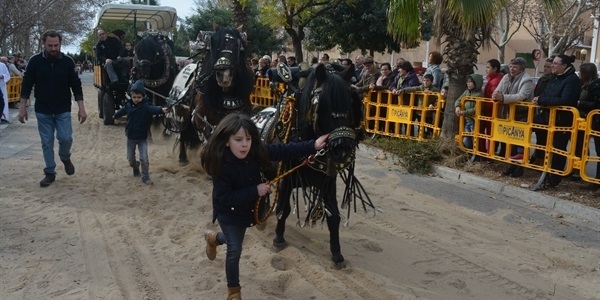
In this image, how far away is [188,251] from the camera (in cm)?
496

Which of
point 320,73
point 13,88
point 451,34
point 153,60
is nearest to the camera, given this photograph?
point 320,73

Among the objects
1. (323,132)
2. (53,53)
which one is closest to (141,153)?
(53,53)

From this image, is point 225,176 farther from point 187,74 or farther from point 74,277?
point 187,74

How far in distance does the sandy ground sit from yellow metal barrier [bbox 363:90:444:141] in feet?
7.42

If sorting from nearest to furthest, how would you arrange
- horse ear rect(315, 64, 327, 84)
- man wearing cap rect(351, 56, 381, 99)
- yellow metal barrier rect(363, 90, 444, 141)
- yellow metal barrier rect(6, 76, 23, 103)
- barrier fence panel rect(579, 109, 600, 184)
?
horse ear rect(315, 64, 327, 84)
barrier fence panel rect(579, 109, 600, 184)
yellow metal barrier rect(363, 90, 444, 141)
man wearing cap rect(351, 56, 381, 99)
yellow metal barrier rect(6, 76, 23, 103)

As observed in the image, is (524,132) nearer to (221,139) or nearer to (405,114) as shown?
(405,114)

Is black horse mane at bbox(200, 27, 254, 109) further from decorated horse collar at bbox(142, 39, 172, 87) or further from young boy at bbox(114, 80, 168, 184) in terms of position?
decorated horse collar at bbox(142, 39, 172, 87)

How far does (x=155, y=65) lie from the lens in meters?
10.5

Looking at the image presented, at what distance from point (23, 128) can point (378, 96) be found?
799 cm

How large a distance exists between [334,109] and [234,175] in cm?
96

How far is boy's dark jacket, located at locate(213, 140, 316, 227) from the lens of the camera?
3.65 meters

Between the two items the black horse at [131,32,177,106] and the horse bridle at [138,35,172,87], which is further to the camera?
the horse bridle at [138,35,172,87]

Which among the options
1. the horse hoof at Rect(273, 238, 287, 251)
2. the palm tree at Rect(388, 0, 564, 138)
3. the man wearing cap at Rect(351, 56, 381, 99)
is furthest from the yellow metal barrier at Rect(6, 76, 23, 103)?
the horse hoof at Rect(273, 238, 287, 251)

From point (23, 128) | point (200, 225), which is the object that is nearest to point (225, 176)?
point (200, 225)
